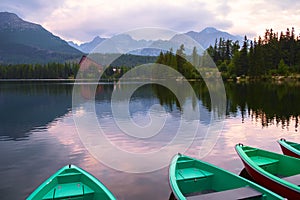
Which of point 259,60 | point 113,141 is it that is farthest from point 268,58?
point 113,141

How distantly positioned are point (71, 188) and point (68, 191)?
12.9 inches

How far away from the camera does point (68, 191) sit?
32.1ft

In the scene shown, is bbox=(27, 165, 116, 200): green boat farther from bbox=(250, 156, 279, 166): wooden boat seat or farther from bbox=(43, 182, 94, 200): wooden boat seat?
bbox=(250, 156, 279, 166): wooden boat seat

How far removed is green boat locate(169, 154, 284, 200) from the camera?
344 inches

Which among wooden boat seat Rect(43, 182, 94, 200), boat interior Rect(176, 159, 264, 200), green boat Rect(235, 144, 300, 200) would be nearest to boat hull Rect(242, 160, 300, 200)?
green boat Rect(235, 144, 300, 200)

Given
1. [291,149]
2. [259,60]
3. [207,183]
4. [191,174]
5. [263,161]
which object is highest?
[259,60]

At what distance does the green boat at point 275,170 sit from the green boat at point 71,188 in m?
5.72

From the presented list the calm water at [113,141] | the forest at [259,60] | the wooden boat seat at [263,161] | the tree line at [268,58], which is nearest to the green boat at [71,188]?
the calm water at [113,141]

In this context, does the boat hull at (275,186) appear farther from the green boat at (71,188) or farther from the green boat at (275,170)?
the green boat at (71,188)

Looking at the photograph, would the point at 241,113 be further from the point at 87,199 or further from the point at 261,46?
the point at 261,46

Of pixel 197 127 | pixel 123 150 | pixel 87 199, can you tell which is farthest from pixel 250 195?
pixel 197 127

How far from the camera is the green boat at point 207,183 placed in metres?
8.73

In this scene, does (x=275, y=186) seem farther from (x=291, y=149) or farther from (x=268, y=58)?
(x=268, y=58)

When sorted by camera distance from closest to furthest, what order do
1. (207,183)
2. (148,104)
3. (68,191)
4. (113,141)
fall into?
(68,191) → (207,183) → (113,141) → (148,104)
